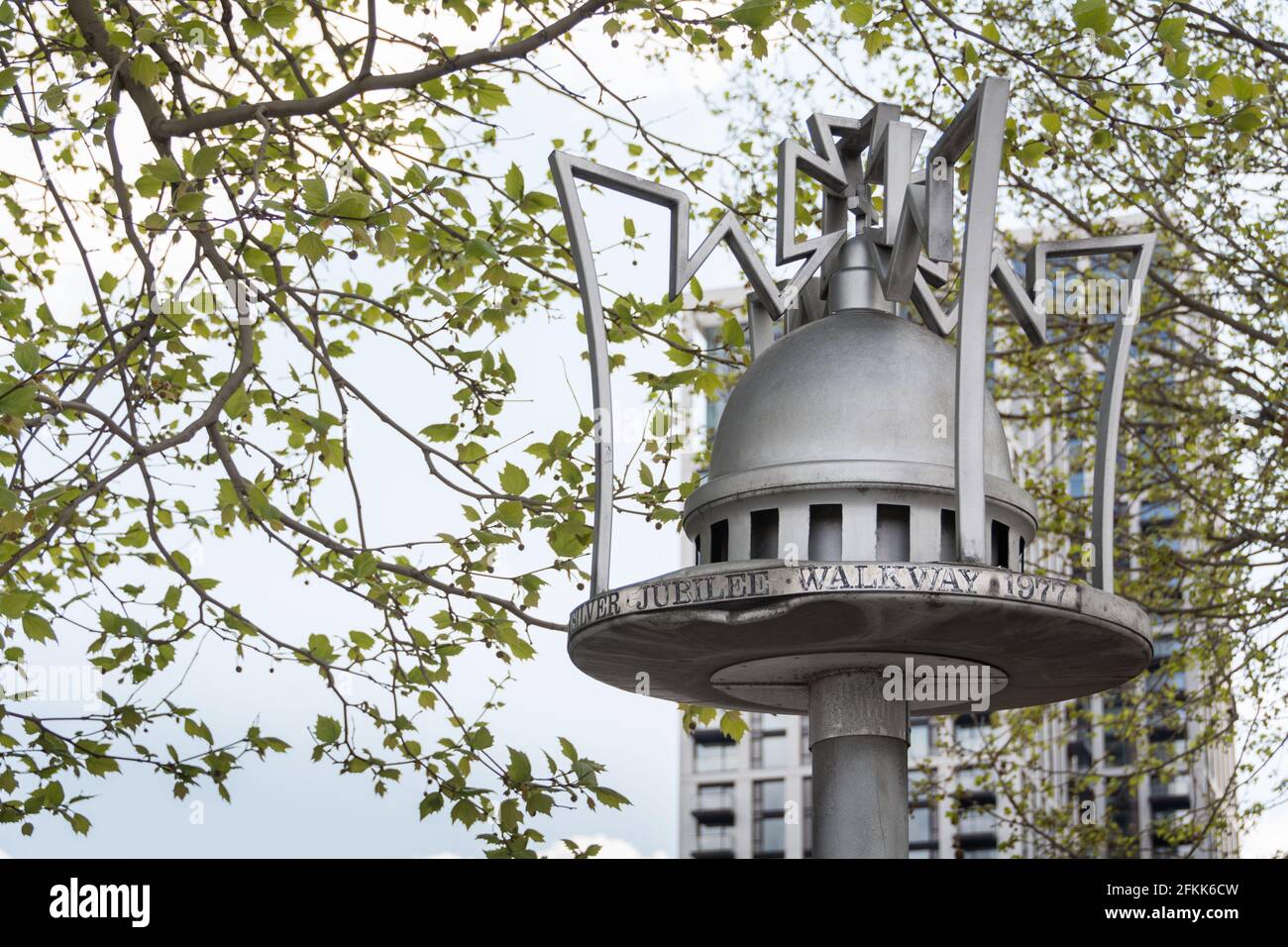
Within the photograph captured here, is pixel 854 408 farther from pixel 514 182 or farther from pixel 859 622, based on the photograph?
pixel 514 182

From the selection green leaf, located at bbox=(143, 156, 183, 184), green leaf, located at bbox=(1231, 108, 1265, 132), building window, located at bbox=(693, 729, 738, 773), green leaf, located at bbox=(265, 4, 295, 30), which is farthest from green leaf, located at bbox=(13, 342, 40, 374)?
building window, located at bbox=(693, 729, 738, 773)

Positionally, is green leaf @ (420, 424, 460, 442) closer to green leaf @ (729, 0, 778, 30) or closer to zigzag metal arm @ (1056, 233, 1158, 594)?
green leaf @ (729, 0, 778, 30)

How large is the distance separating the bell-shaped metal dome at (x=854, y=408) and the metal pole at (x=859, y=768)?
0.51 metres

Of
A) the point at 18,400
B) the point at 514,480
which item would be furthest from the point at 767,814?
the point at 18,400

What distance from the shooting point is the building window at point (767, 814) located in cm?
7256

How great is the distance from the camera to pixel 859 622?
2.65 meters

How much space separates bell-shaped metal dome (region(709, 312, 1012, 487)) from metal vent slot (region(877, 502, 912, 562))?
0.08 metres

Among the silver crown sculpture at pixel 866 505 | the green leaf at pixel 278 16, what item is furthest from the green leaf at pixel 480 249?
the silver crown sculpture at pixel 866 505

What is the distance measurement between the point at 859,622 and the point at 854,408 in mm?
446

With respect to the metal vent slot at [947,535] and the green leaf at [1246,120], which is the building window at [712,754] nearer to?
the green leaf at [1246,120]

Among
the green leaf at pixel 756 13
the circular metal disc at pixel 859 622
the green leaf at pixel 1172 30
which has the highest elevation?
the green leaf at pixel 756 13

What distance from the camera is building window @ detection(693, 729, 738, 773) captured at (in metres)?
74.1
